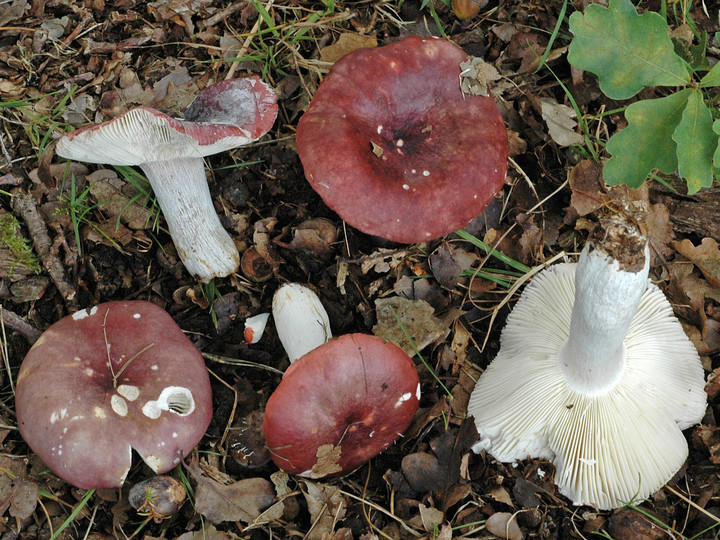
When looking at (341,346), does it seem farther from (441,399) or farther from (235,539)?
(235,539)

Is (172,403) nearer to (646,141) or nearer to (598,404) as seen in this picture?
(598,404)

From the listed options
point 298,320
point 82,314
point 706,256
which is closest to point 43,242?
point 82,314

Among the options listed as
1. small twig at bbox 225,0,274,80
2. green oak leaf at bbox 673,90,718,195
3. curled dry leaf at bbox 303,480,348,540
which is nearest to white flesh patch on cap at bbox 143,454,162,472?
curled dry leaf at bbox 303,480,348,540

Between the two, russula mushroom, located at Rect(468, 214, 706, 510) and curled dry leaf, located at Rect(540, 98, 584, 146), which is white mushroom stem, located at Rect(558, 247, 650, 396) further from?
curled dry leaf, located at Rect(540, 98, 584, 146)

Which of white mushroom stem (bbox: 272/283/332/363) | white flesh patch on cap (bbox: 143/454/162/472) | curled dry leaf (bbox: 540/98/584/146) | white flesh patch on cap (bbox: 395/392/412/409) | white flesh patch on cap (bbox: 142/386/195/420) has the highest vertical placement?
curled dry leaf (bbox: 540/98/584/146)

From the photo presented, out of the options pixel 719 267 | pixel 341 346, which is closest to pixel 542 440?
pixel 341 346

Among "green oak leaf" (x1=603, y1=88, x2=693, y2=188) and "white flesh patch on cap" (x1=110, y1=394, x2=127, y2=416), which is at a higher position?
"green oak leaf" (x1=603, y1=88, x2=693, y2=188)
